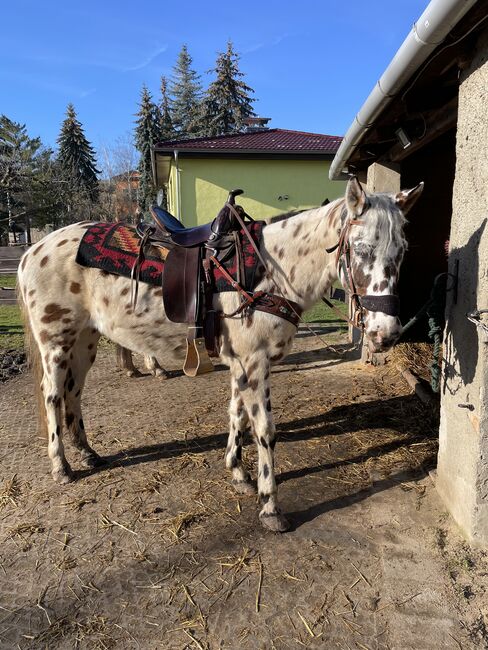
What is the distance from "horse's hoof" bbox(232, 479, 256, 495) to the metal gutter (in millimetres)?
3008

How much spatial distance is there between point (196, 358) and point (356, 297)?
4.05 feet

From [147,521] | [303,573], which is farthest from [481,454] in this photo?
[147,521]

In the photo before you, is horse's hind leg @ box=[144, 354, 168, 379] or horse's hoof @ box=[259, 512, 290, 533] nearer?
horse's hoof @ box=[259, 512, 290, 533]

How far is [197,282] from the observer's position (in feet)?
10.2

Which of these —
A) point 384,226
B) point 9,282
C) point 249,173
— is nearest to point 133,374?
point 384,226

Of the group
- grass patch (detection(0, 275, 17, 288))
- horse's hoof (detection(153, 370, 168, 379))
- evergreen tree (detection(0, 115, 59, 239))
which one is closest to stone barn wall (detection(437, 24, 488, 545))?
horse's hoof (detection(153, 370, 168, 379))

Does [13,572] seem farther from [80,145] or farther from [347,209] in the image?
[80,145]

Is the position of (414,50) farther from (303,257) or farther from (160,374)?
(160,374)

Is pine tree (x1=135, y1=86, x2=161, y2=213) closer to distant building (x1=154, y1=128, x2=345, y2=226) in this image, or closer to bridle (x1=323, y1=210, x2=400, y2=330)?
distant building (x1=154, y1=128, x2=345, y2=226)

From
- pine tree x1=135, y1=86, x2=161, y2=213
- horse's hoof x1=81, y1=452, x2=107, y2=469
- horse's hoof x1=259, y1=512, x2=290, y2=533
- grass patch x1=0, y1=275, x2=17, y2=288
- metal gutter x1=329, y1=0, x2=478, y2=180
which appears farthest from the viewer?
pine tree x1=135, y1=86, x2=161, y2=213

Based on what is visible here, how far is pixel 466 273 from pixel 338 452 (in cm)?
204

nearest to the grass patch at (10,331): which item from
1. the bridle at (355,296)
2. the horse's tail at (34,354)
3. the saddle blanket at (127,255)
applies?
the horse's tail at (34,354)

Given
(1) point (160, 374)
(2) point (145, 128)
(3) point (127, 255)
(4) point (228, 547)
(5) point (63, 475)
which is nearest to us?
(4) point (228, 547)

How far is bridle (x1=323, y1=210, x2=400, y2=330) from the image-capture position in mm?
2459
